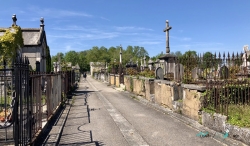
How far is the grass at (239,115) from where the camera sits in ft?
19.7

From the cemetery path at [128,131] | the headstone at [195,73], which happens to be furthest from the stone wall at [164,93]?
the headstone at [195,73]

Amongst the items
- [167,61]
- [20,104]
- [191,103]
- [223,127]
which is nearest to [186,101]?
[191,103]

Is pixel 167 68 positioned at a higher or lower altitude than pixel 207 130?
higher

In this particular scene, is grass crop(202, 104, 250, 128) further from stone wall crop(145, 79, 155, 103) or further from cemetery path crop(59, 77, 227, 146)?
stone wall crop(145, 79, 155, 103)

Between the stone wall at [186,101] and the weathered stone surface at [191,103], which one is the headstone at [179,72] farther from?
the weathered stone surface at [191,103]

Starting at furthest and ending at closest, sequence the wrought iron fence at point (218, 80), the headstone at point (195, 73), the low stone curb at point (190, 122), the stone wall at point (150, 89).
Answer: the stone wall at point (150, 89)
the headstone at point (195, 73)
the wrought iron fence at point (218, 80)
the low stone curb at point (190, 122)

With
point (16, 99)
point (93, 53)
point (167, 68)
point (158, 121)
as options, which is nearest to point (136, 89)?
point (167, 68)

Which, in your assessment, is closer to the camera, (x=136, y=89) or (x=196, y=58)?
(x=196, y=58)

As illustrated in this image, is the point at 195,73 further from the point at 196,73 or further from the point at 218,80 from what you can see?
the point at 218,80

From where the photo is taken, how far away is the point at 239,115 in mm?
6523

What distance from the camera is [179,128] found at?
7.87 m

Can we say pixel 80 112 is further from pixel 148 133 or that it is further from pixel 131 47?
pixel 131 47

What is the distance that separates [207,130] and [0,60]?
38.5 feet

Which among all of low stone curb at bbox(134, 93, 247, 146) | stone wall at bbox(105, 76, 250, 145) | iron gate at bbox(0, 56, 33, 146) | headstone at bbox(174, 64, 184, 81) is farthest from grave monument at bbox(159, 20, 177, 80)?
iron gate at bbox(0, 56, 33, 146)
